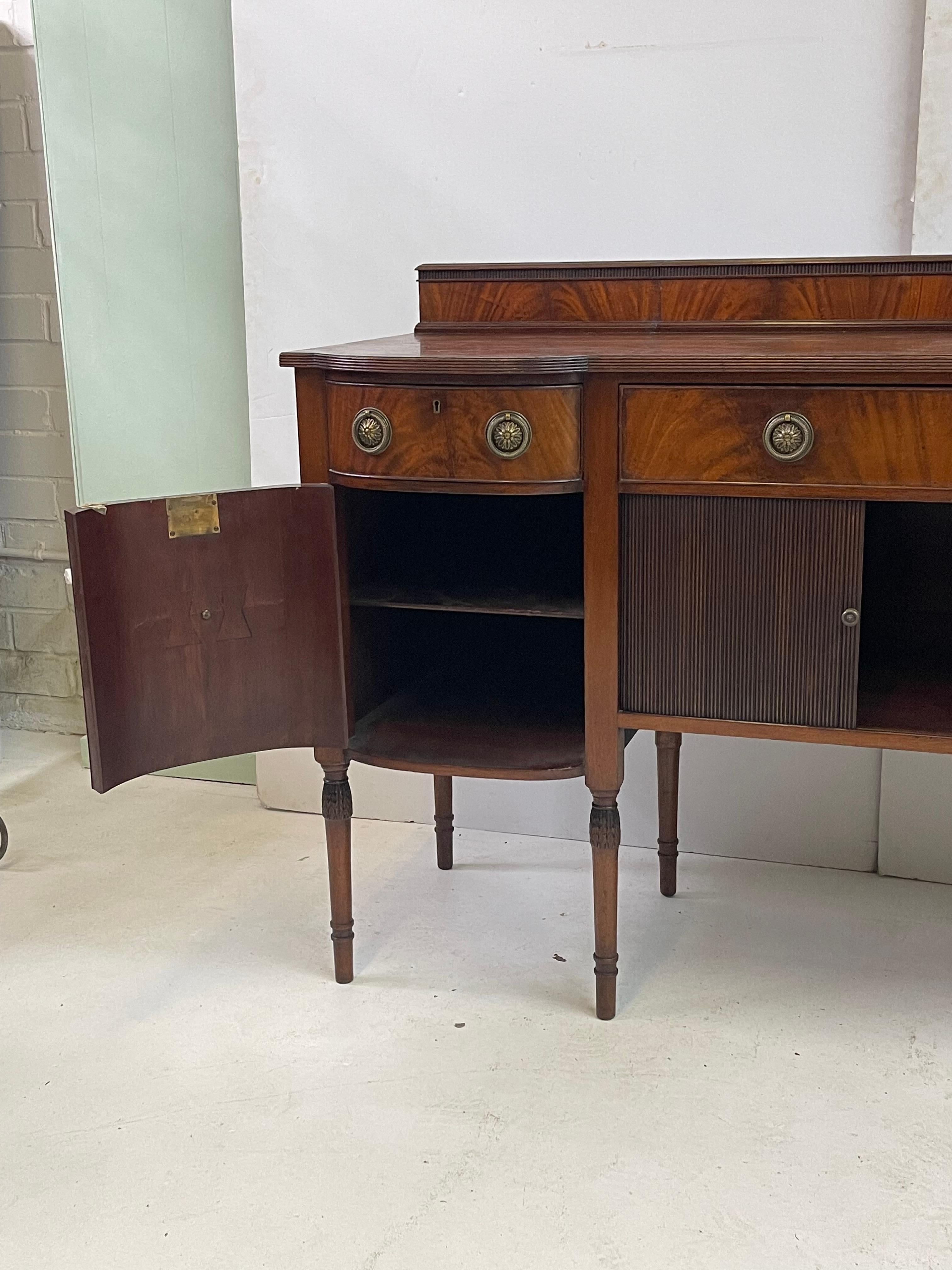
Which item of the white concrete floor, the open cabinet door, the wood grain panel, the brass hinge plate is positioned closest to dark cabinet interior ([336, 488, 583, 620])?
the open cabinet door

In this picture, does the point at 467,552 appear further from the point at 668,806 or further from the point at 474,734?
the point at 668,806

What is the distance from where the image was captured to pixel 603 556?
1796mm

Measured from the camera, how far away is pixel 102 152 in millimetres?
2723

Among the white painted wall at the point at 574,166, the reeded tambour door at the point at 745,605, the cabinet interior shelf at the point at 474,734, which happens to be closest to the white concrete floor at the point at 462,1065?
the white painted wall at the point at 574,166

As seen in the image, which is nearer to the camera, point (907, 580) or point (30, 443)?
point (907, 580)

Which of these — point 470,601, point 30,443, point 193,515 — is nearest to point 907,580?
point 470,601

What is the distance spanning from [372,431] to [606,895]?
2.40ft

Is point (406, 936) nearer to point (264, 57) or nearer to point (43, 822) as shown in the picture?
point (43, 822)

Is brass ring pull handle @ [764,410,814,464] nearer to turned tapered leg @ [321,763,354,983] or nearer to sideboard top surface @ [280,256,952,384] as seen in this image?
sideboard top surface @ [280,256,952,384]

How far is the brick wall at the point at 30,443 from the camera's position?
10.1 ft

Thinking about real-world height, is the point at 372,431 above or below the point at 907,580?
above

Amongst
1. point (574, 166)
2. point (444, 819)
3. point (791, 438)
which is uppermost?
point (574, 166)

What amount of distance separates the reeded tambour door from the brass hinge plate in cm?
54

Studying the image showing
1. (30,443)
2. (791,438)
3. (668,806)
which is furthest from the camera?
(30,443)
